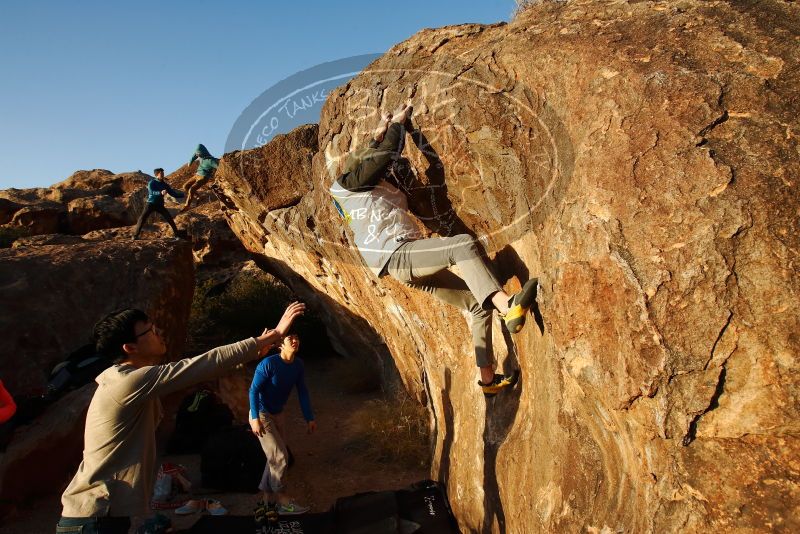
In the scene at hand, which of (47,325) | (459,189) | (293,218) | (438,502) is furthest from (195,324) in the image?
(459,189)

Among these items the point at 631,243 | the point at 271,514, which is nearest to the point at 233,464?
the point at 271,514

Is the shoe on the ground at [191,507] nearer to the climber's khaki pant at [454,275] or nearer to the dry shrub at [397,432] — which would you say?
the dry shrub at [397,432]

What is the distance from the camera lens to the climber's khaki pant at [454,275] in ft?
10.3

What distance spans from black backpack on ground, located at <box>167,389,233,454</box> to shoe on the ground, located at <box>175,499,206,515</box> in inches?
50.2

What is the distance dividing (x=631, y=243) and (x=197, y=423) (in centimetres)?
584

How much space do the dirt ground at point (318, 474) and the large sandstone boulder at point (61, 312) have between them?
0.32 m

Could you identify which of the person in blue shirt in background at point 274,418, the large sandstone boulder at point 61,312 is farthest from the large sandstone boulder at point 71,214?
the person in blue shirt in background at point 274,418

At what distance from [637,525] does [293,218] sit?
4994 mm

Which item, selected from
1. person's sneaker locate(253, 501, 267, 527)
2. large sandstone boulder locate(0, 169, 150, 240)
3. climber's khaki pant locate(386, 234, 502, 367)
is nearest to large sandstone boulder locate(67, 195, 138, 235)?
large sandstone boulder locate(0, 169, 150, 240)

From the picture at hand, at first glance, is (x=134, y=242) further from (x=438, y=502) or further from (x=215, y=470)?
(x=438, y=502)

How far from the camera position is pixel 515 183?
130 inches

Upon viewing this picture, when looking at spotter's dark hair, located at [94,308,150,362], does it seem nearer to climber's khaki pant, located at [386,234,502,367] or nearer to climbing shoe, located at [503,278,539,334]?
climber's khaki pant, located at [386,234,502,367]

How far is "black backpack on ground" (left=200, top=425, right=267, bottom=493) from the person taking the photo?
5.75 m

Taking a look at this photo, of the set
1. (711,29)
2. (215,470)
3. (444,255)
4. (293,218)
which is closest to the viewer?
(711,29)
